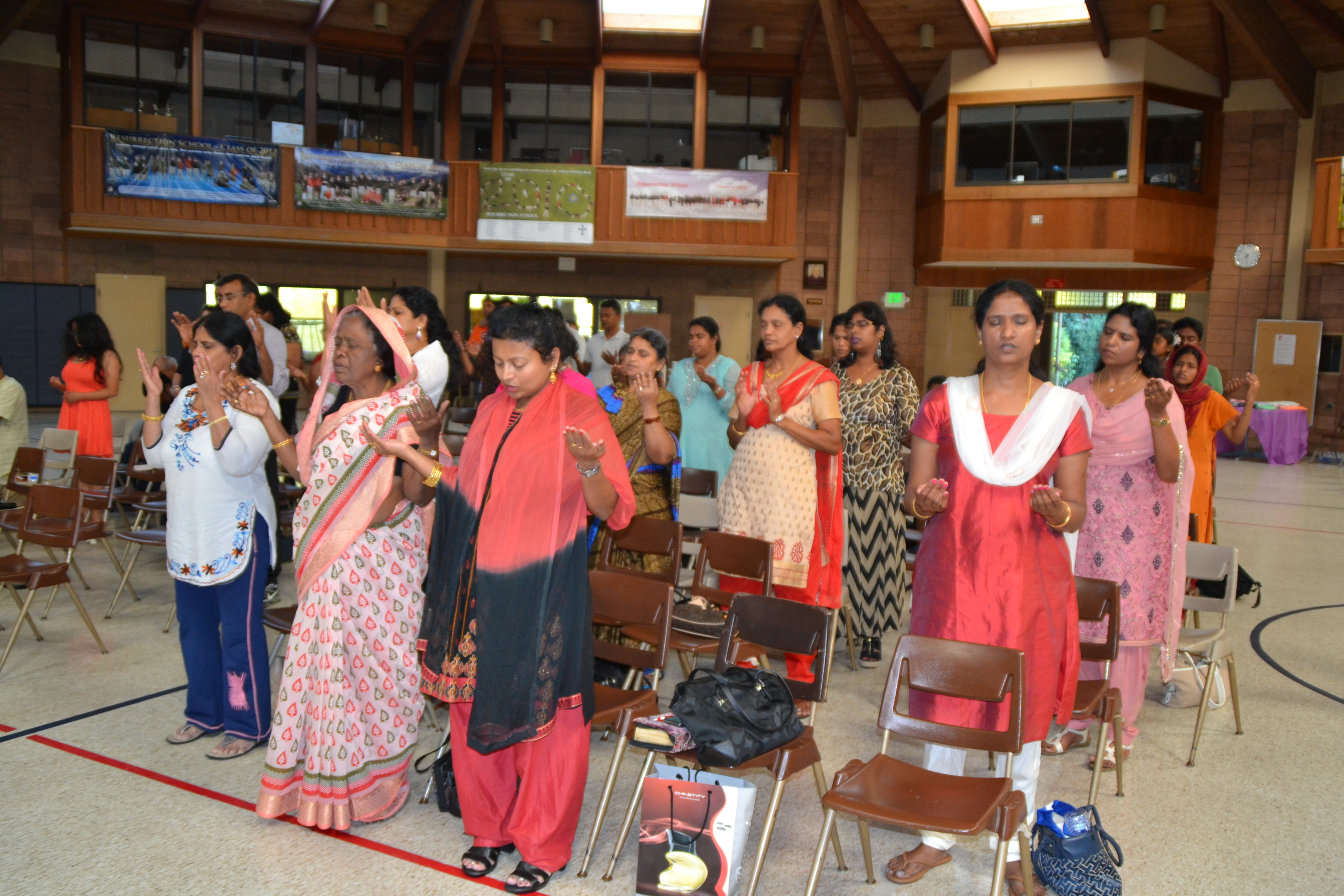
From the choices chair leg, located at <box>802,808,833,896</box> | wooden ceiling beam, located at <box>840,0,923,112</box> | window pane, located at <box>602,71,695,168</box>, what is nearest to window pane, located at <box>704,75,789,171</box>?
window pane, located at <box>602,71,695,168</box>

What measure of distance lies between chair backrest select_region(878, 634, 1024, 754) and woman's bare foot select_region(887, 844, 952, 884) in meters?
0.35

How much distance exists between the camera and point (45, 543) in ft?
15.1

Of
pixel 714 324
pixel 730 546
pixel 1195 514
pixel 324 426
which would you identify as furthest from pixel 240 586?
pixel 1195 514

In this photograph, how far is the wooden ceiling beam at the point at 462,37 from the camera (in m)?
12.3

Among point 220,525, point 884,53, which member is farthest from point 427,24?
point 220,525

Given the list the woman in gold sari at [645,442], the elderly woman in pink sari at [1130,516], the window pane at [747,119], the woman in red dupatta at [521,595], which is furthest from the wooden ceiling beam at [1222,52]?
the woman in red dupatta at [521,595]

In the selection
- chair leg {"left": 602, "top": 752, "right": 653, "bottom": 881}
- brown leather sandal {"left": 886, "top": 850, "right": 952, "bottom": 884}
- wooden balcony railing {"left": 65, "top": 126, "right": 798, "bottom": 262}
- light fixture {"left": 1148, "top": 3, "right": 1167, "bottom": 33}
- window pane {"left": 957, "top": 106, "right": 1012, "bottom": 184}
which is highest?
light fixture {"left": 1148, "top": 3, "right": 1167, "bottom": 33}

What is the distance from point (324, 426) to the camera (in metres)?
2.92

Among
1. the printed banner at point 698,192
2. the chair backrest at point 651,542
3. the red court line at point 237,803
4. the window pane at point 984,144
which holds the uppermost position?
the window pane at point 984,144

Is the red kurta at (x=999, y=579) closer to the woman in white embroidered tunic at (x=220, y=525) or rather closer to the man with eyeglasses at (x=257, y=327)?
the woman in white embroidered tunic at (x=220, y=525)

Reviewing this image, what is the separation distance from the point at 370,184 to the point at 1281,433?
1294 cm

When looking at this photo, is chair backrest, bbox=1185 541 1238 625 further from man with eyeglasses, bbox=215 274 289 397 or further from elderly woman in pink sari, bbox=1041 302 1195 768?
man with eyeglasses, bbox=215 274 289 397

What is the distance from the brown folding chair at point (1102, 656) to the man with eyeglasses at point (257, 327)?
358cm

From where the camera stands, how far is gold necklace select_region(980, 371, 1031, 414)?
8.91ft
